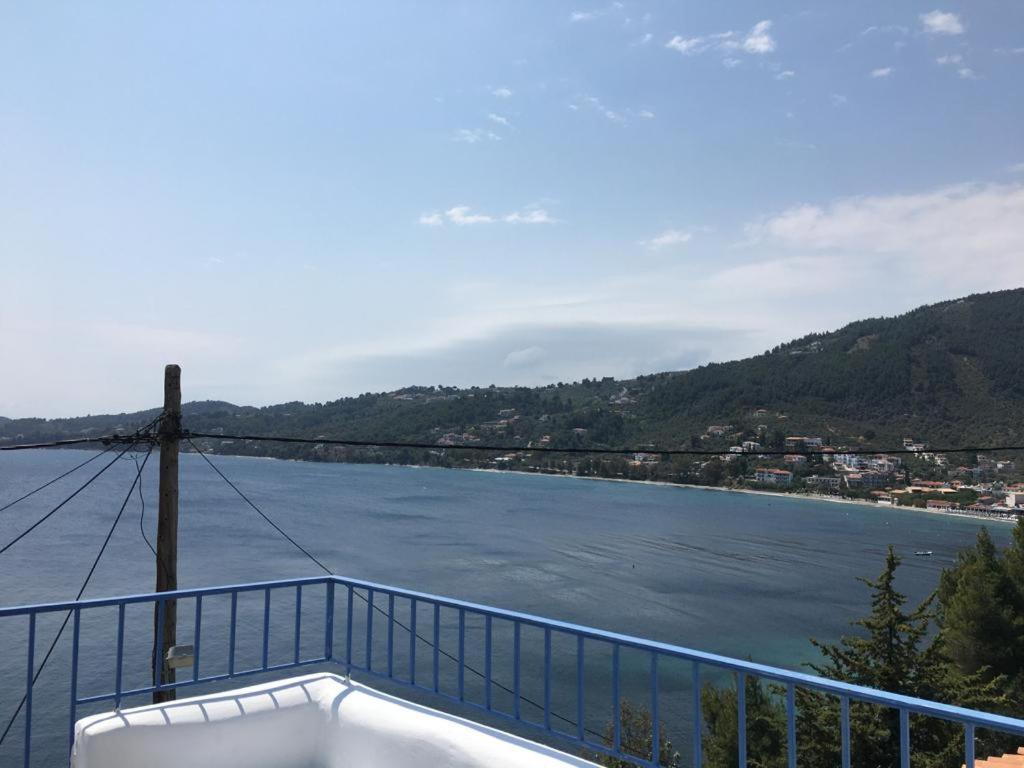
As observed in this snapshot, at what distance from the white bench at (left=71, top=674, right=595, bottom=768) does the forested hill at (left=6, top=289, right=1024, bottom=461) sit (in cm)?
8037

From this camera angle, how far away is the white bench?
285 cm

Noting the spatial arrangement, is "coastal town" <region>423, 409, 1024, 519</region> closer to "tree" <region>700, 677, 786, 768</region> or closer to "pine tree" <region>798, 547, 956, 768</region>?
"tree" <region>700, 677, 786, 768</region>

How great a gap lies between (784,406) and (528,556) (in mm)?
71008

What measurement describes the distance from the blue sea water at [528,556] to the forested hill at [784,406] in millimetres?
13853

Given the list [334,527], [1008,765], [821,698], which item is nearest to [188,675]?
[821,698]

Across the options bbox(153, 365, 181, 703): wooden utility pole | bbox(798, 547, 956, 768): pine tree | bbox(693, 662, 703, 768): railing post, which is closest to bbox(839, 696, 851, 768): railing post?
bbox(693, 662, 703, 768): railing post

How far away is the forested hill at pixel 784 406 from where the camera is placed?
91.7 meters

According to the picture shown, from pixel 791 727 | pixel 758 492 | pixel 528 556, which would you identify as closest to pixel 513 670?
pixel 791 727

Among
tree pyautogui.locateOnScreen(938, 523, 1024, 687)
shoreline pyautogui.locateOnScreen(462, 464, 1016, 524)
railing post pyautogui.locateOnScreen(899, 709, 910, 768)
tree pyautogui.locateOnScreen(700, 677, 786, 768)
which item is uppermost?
railing post pyautogui.locateOnScreen(899, 709, 910, 768)

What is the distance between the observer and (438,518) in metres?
64.1

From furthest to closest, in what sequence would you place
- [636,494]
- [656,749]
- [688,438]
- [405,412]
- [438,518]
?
[405,412], [688,438], [636,494], [438,518], [656,749]

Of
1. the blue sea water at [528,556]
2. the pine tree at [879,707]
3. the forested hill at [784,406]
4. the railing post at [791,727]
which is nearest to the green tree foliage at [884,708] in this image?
the pine tree at [879,707]

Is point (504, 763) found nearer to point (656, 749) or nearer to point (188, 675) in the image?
point (656, 749)

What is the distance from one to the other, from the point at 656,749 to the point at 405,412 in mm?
125126
